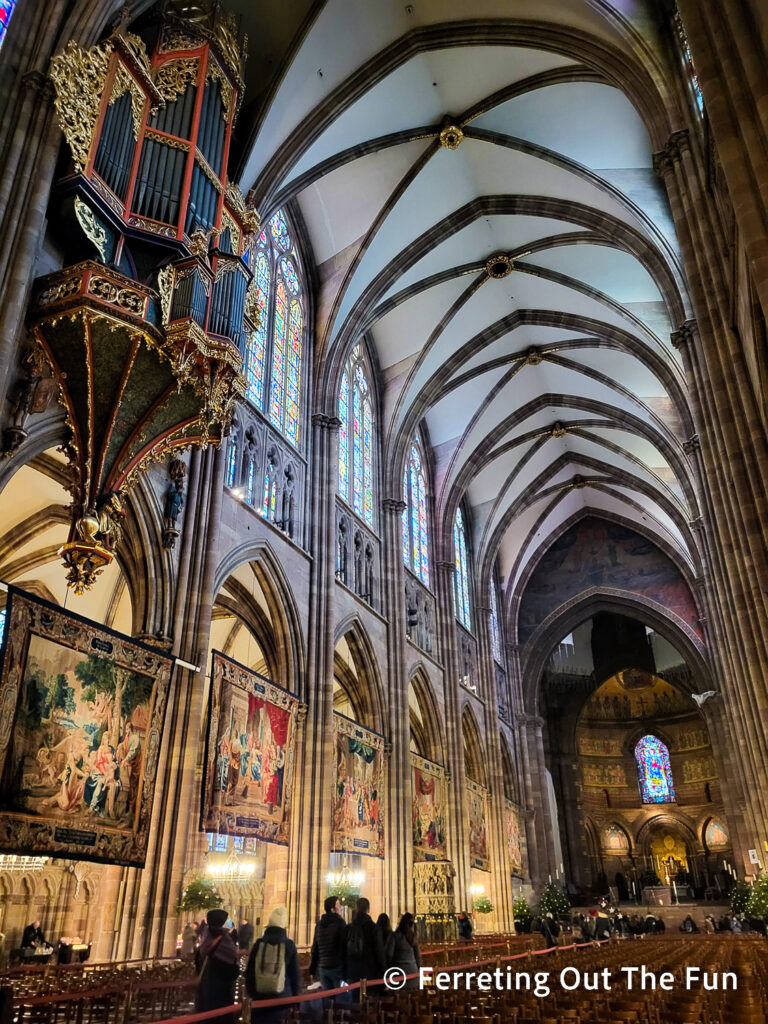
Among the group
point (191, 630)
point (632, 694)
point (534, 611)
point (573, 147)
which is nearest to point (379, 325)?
point (573, 147)

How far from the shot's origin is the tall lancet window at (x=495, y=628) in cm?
3180

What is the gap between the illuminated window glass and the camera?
32.1 m

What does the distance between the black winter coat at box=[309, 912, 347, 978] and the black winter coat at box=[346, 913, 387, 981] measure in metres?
0.08

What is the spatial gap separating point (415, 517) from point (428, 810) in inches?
343

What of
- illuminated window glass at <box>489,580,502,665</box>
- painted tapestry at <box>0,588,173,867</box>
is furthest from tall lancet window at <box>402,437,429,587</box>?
painted tapestry at <box>0,588,173,867</box>

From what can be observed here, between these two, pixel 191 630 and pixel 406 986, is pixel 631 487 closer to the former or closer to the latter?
pixel 191 630

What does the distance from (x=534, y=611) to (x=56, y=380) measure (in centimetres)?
2972

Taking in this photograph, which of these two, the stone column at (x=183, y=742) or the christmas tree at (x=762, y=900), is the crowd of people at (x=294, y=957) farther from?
the christmas tree at (x=762, y=900)

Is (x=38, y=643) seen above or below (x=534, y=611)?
below

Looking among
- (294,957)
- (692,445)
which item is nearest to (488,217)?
(692,445)

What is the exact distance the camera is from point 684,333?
14.4 meters

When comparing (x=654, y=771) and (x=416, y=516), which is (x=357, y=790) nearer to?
(x=416, y=516)

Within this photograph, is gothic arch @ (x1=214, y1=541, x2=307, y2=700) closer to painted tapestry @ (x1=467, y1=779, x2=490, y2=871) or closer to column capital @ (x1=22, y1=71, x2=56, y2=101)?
column capital @ (x1=22, y1=71, x2=56, y2=101)

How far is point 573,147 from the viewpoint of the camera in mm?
17094
